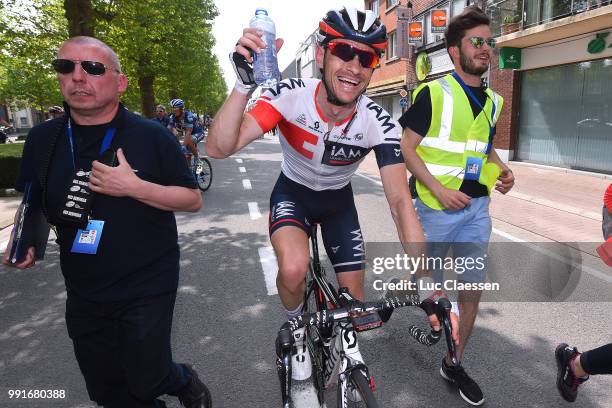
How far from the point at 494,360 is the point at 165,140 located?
294 cm

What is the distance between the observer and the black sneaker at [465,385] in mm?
2838

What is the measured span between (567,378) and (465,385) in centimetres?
Result: 65

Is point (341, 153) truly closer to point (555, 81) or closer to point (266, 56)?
point (266, 56)

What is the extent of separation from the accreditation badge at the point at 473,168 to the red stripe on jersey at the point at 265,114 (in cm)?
137

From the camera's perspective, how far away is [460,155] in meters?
2.94

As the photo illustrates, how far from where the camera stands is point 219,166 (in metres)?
17.1

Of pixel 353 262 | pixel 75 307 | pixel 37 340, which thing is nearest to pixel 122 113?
pixel 75 307

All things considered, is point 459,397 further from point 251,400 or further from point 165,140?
point 165,140

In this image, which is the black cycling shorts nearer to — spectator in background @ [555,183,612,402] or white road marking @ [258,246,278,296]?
spectator in background @ [555,183,612,402]

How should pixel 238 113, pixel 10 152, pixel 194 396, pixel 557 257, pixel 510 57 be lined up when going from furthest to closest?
pixel 510 57 < pixel 10 152 < pixel 557 257 < pixel 194 396 < pixel 238 113

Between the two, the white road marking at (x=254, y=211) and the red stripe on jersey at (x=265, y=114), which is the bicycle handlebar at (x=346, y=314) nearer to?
the red stripe on jersey at (x=265, y=114)

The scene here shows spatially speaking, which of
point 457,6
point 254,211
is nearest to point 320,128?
point 254,211

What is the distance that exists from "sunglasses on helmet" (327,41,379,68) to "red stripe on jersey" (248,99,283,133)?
47cm

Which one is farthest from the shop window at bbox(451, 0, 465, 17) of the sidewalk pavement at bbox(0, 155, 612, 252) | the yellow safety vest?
the yellow safety vest
